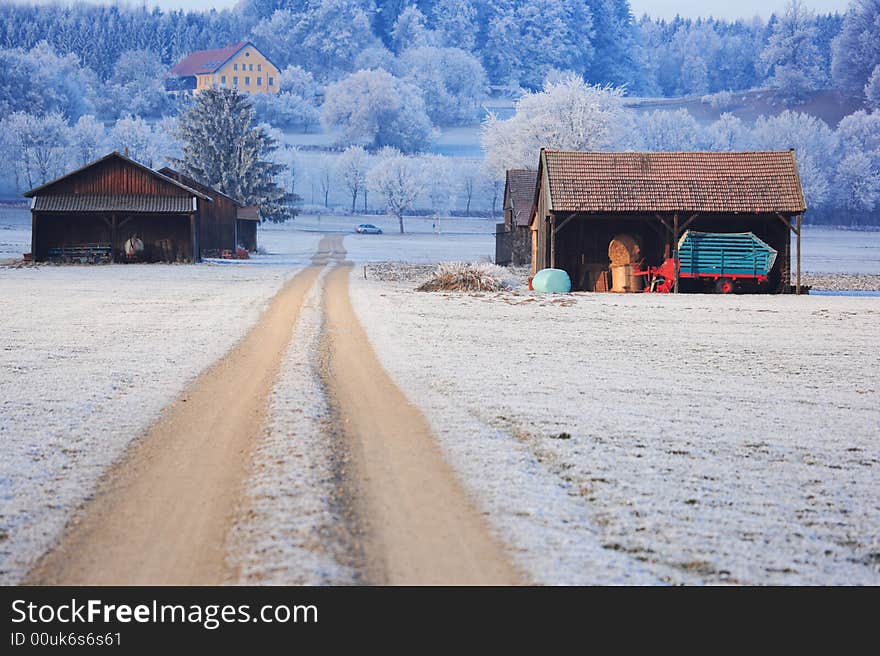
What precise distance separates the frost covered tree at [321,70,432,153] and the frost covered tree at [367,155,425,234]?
1491 inches

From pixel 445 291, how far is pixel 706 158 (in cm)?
1106

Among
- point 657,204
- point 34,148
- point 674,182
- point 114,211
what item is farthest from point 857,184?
point 34,148

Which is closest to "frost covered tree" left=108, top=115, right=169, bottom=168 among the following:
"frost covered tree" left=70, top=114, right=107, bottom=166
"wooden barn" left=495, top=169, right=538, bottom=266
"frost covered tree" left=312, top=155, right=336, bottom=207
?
"frost covered tree" left=70, top=114, right=107, bottom=166

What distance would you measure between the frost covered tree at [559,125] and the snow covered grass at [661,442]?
2276 inches

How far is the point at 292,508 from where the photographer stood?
23.4 ft

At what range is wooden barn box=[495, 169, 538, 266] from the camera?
51188 millimetres

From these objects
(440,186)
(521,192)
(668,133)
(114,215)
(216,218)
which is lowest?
(216,218)

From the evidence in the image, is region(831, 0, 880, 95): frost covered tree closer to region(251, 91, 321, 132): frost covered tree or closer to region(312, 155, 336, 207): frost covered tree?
region(251, 91, 321, 132): frost covered tree

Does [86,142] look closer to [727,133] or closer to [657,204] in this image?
[727,133]

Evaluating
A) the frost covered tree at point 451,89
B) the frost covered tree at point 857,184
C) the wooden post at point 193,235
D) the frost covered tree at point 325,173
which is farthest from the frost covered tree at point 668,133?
the wooden post at point 193,235

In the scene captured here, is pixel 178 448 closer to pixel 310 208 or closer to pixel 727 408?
pixel 727 408

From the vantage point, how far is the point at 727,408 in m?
11.8

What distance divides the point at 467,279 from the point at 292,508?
84.8 ft
